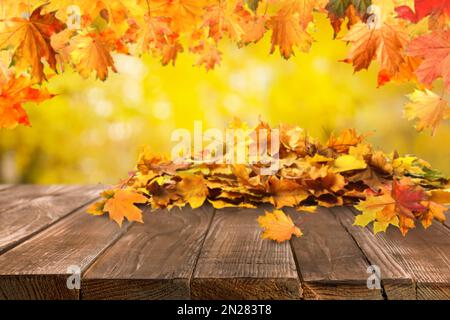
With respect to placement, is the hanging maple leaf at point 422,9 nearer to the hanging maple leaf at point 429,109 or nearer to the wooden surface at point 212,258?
the hanging maple leaf at point 429,109

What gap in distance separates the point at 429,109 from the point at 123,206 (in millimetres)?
870

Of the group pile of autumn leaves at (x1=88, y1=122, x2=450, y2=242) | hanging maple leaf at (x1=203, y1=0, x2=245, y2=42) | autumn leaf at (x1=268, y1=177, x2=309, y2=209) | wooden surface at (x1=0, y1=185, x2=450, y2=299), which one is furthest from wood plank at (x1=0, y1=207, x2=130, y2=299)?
hanging maple leaf at (x1=203, y1=0, x2=245, y2=42)

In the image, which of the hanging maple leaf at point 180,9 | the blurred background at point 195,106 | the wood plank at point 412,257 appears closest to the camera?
the wood plank at point 412,257

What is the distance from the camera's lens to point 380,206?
1612mm

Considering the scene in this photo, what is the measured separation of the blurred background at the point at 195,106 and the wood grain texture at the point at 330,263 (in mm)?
3431

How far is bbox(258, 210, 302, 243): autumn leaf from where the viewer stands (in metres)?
1.43

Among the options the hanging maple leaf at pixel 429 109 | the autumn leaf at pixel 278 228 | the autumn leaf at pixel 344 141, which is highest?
the hanging maple leaf at pixel 429 109

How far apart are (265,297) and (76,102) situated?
4.83 meters

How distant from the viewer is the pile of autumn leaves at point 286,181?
1.83 meters

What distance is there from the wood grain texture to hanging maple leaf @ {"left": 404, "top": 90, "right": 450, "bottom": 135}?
34 cm

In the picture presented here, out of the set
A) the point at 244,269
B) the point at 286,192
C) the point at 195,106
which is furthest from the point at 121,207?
the point at 195,106

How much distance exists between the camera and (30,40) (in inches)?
55.1

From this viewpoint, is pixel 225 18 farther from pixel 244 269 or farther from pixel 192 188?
pixel 244 269

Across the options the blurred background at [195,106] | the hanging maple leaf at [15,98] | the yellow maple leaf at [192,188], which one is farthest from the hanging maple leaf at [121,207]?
the blurred background at [195,106]
